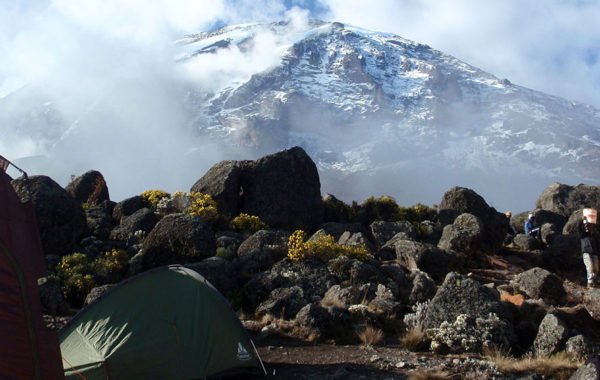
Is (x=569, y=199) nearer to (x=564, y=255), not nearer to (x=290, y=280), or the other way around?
(x=564, y=255)

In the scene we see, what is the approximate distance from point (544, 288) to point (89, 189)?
19372 millimetres

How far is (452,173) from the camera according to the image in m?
182

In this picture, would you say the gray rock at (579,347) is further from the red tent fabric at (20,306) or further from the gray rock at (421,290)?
the red tent fabric at (20,306)

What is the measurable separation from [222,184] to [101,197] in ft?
22.0

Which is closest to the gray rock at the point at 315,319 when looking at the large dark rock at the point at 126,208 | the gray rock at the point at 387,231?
the gray rock at the point at 387,231

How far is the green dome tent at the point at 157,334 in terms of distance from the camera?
7.49m

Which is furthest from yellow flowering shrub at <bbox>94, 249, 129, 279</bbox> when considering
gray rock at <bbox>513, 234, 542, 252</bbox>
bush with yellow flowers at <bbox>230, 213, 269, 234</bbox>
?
gray rock at <bbox>513, 234, 542, 252</bbox>

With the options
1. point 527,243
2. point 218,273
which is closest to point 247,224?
point 218,273

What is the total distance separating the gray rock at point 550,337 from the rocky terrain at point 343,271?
25 millimetres

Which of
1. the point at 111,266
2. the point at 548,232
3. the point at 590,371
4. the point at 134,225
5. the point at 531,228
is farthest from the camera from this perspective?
the point at 531,228

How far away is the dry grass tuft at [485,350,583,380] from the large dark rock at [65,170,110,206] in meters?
19.0

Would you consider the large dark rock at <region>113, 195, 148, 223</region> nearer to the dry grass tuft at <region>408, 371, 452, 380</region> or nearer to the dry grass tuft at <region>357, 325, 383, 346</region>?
the dry grass tuft at <region>357, 325, 383, 346</region>

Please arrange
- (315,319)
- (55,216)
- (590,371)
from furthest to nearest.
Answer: (55,216) < (315,319) < (590,371)

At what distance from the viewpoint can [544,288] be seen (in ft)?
38.4
